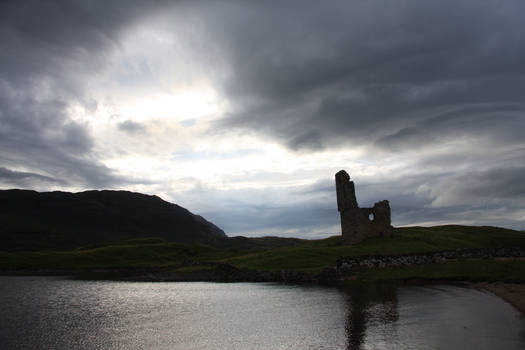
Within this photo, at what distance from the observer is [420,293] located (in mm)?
30500

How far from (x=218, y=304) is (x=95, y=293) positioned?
16518 mm

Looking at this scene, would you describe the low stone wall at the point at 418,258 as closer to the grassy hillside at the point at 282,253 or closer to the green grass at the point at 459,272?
the green grass at the point at 459,272

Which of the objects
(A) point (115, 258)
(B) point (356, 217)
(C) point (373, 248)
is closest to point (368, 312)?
(C) point (373, 248)

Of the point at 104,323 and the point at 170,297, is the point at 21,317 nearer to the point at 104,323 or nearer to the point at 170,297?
the point at 104,323

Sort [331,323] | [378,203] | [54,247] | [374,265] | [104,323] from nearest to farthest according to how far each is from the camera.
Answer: [331,323], [104,323], [374,265], [378,203], [54,247]

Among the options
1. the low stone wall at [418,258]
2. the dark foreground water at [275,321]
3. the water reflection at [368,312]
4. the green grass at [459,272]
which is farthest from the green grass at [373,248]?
the dark foreground water at [275,321]

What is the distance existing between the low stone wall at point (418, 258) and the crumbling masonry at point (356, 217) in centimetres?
1969

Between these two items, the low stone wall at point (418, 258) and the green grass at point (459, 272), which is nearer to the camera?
the green grass at point (459, 272)

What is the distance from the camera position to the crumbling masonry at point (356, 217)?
6975cm

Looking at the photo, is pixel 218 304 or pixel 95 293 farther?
pixel 95 293

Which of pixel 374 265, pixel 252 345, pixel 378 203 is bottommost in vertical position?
pixel 252 345

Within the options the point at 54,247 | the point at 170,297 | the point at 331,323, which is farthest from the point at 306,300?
the point at 54,247

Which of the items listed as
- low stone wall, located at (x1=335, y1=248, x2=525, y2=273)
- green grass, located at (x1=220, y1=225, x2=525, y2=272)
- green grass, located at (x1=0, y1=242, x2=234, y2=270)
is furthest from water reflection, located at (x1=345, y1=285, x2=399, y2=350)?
green grass, located at (x1=0, y1=242, x2=234, y2=270)

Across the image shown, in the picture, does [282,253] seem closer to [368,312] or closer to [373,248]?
[373,248]
